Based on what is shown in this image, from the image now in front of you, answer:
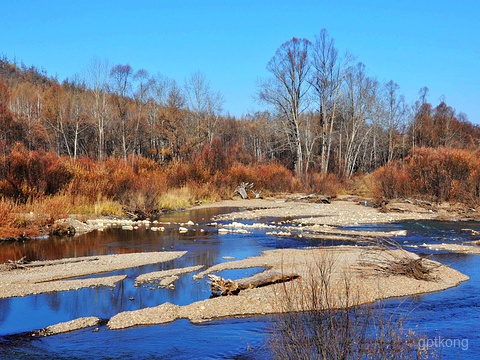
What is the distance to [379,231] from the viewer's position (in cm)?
1500

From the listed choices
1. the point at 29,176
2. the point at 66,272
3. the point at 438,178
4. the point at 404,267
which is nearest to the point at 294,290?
the point at 404,267

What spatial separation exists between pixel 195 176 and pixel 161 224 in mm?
11440

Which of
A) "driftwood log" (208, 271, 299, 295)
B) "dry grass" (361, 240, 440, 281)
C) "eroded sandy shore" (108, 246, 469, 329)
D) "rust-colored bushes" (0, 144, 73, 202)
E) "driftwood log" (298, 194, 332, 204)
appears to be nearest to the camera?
"eroded sandy shore" (108, 246, 469, 329)

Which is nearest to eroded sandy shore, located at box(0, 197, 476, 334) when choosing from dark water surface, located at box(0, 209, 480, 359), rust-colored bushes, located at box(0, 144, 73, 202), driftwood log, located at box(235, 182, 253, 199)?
dark water surface, located at box(0, 209, 480, 359)

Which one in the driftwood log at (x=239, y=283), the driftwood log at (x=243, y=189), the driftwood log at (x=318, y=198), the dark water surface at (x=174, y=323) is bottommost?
the dark water surface at (x=174, y=323)

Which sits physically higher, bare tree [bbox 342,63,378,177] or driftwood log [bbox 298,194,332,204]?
bare tree [bbox 342,63,378,177]

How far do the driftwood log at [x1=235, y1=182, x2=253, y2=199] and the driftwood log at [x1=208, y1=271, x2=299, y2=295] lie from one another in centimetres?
2165

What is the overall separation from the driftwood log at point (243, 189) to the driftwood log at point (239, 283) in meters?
21.6

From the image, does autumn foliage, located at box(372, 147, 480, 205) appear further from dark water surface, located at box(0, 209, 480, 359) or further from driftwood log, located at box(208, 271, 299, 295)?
driftwood log, located at box(208, 271, 299, 295)

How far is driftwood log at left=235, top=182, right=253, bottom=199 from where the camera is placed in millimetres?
29812

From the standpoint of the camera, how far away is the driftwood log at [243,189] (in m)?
29.8

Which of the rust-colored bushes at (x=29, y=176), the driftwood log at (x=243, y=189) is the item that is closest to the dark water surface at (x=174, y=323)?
the rust-colored bushes at (x=29, y=176)

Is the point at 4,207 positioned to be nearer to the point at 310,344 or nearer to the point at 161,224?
the point at 161,224

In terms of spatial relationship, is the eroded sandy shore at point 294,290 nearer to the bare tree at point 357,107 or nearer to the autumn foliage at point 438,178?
the autumn foliage at point 438,178
